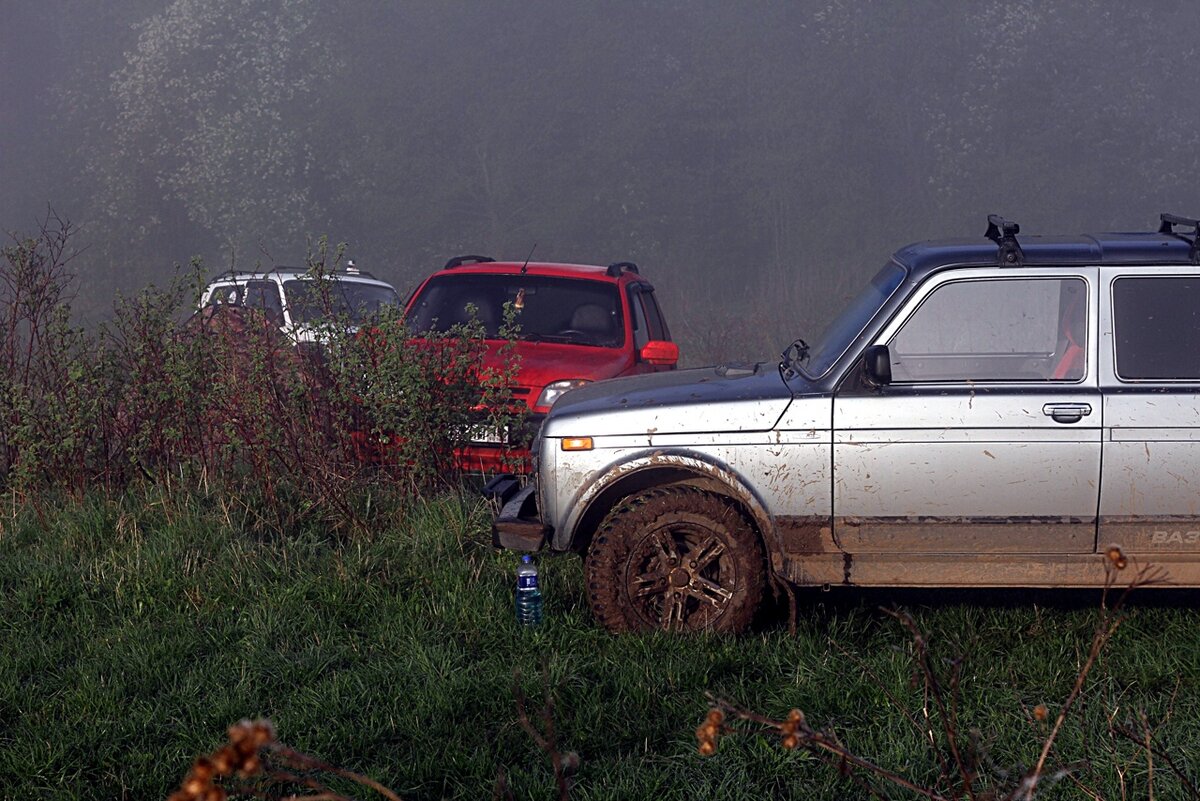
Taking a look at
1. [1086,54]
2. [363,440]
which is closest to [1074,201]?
A: [1086,54]

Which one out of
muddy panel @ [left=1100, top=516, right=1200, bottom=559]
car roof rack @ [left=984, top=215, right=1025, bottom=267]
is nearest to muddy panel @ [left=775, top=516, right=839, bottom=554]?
muddy panel @ [left=1100, top=516, right=1200, bottom=559]

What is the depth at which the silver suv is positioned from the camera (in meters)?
5.62

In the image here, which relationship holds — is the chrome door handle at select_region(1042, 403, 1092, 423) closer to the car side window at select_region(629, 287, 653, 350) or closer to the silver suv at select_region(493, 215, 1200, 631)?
the silver suv at select_region(493, 215, 1200, 631)

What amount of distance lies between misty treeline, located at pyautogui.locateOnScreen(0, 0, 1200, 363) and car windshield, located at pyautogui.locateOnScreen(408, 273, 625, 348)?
1127 inches

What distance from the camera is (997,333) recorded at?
20.9 ft

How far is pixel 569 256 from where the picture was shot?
47.3 m

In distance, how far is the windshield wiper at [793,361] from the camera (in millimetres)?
6172

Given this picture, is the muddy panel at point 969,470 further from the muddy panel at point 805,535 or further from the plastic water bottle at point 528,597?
the plastic water bottle at point 528,597

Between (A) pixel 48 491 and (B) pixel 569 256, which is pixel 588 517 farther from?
(B) pixel 569 256

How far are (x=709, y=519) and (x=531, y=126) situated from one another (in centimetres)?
5290

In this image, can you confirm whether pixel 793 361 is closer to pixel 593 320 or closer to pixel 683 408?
pixel 683 408

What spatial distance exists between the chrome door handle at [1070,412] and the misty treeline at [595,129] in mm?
33137

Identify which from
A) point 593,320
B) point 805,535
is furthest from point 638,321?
point 805,535

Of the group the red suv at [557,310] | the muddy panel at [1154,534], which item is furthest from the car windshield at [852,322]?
→ the red suv at [557,310]
